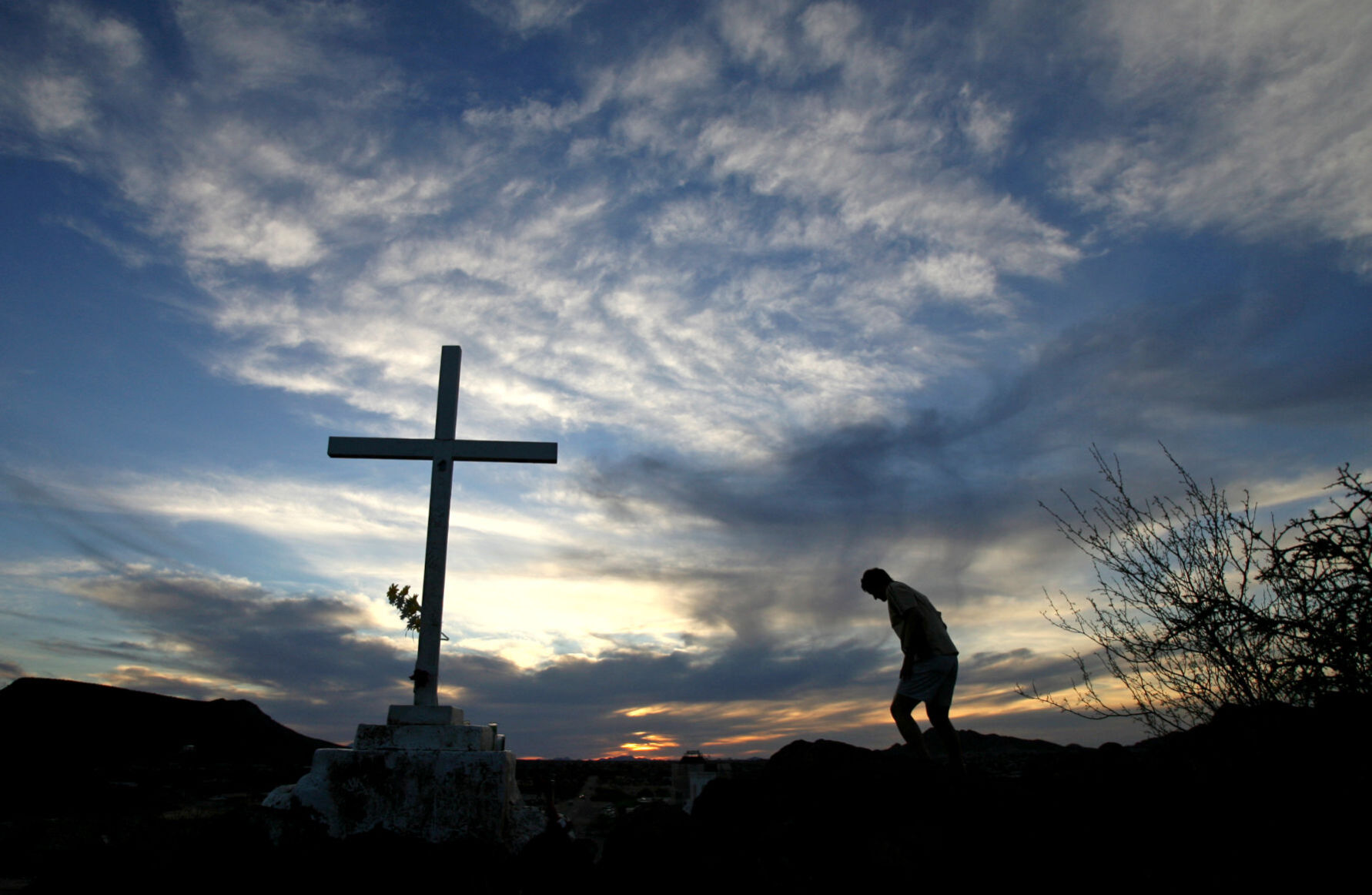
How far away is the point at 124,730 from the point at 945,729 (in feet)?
47.4

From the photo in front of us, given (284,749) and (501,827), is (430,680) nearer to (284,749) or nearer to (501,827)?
(501,827)

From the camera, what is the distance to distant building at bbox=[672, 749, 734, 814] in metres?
7.78

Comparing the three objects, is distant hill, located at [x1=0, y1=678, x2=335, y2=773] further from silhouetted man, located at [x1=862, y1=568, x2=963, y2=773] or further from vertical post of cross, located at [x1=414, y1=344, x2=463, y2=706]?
silhouetted man, located at [x1=862, y1=568, x2=963, y2=773]

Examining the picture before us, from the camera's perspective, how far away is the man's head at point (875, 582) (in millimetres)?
6141

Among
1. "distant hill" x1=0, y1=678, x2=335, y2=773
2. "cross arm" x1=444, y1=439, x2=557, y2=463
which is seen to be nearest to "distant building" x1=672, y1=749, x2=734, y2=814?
"cross arm" x1=444, y1=439, x2=557, y2=463

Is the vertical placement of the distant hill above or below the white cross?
below

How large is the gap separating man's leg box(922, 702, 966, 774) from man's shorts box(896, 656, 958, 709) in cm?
5

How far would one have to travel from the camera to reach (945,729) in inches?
226

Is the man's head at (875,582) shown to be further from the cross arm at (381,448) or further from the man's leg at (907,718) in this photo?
the cross arm at (381,448)

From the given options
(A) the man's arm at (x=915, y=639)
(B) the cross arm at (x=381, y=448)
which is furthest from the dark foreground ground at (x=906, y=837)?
(B) the cross arm at (x=381, y=448)

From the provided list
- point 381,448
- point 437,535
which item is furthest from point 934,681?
point 381,448

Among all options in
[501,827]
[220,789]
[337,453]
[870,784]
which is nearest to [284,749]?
[220,789]

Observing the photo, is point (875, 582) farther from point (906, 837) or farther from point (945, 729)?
point (906, 837)

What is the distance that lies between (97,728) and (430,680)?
10444 millimetres
